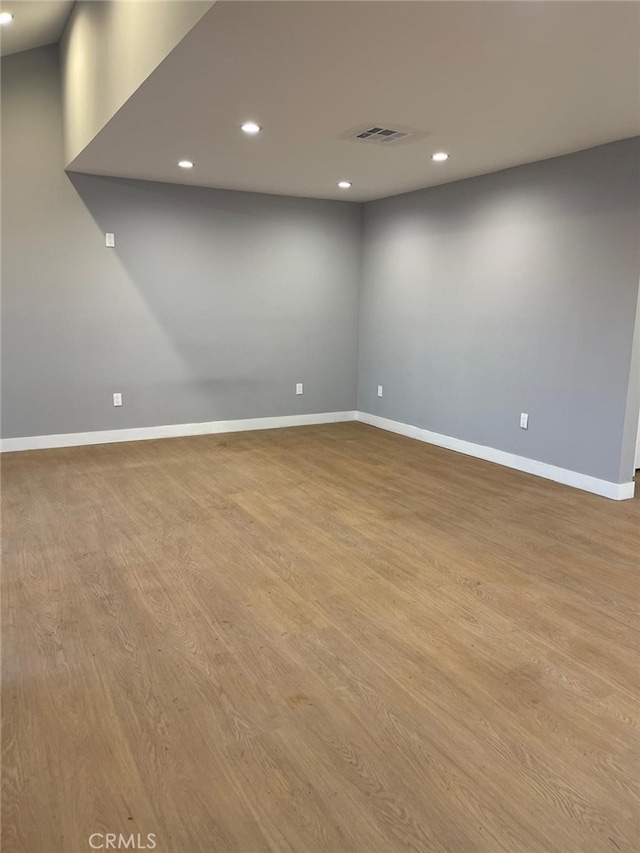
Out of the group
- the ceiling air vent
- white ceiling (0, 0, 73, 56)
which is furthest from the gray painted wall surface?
the ceiling air vent

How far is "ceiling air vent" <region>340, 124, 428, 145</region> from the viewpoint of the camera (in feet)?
11.2

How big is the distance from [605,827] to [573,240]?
370 centimetres

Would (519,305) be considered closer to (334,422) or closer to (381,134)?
(381,134)

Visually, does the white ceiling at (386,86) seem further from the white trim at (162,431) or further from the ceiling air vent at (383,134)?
the white trim at (162,431)

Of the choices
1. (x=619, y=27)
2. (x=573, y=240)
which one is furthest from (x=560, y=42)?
(x=573, y=240)

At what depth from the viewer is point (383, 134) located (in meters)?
3.55

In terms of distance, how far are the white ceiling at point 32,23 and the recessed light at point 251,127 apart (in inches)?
68.8

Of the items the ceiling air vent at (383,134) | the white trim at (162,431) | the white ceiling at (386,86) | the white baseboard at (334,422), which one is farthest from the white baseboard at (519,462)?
the ceiling air vent at (383,134)

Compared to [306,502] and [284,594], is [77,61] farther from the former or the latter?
[284,594]

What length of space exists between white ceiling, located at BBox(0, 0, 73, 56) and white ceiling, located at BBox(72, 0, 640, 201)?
899mm

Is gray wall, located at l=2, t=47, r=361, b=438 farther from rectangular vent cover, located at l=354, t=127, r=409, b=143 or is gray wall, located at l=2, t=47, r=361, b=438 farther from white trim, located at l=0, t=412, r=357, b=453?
rectangular vent cover, located at l=354, t=127, r=409, b=143

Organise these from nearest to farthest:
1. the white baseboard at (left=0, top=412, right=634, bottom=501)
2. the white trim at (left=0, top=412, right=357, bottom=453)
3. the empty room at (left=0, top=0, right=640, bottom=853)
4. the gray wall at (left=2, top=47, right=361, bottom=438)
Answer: the empty room at (left=0, top=0, right=640, bottom=853) < the white baseboard at (left=0, top=412, right=634, bottom=501) < the gray wall at (left=2, top=47, right=361, bottom=438) < the white trim at (left=0, top=412, right=357, bottom=453)

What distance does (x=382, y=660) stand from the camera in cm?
221

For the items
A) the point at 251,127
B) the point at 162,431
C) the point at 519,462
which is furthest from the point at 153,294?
the point at 519,462
